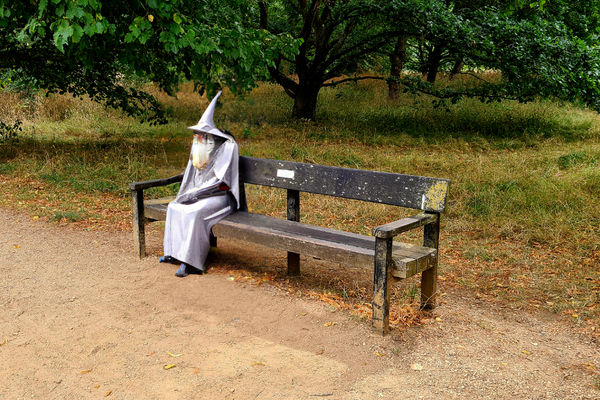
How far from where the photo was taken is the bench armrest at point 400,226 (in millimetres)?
3830

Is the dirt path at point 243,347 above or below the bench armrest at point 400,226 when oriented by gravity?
below

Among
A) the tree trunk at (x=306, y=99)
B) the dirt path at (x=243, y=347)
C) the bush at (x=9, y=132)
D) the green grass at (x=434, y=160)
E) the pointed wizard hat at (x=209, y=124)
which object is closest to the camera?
the dirt path at (x=243, y=347)

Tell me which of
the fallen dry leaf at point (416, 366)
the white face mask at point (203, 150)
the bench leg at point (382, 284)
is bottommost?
the fallen dry leaf at point (416, 366)

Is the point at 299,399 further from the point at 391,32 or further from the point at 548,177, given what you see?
the point at 391,32

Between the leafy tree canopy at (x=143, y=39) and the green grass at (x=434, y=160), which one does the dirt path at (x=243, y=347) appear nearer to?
the green grass at (x=434, y=160)

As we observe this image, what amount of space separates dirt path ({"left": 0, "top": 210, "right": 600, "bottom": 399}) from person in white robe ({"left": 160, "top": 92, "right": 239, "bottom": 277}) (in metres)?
0.22

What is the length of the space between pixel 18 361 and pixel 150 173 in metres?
5.80

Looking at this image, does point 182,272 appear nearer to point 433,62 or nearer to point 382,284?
point 382,284

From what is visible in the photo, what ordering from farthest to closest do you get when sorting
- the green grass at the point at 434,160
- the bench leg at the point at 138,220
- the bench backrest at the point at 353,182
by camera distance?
the green grass at the point at 434,160 → the bench leg at the point at 138,220 → the bench backrest at the point at 353,182

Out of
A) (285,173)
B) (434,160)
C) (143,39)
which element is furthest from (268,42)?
(285,173)

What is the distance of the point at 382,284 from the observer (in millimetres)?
3900

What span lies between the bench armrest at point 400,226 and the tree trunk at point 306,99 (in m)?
10.7

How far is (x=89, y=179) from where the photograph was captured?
28.4ft

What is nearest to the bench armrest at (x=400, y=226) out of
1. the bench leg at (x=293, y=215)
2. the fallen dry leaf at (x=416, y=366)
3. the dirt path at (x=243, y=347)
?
the dirt path at (x=243, y=347)
